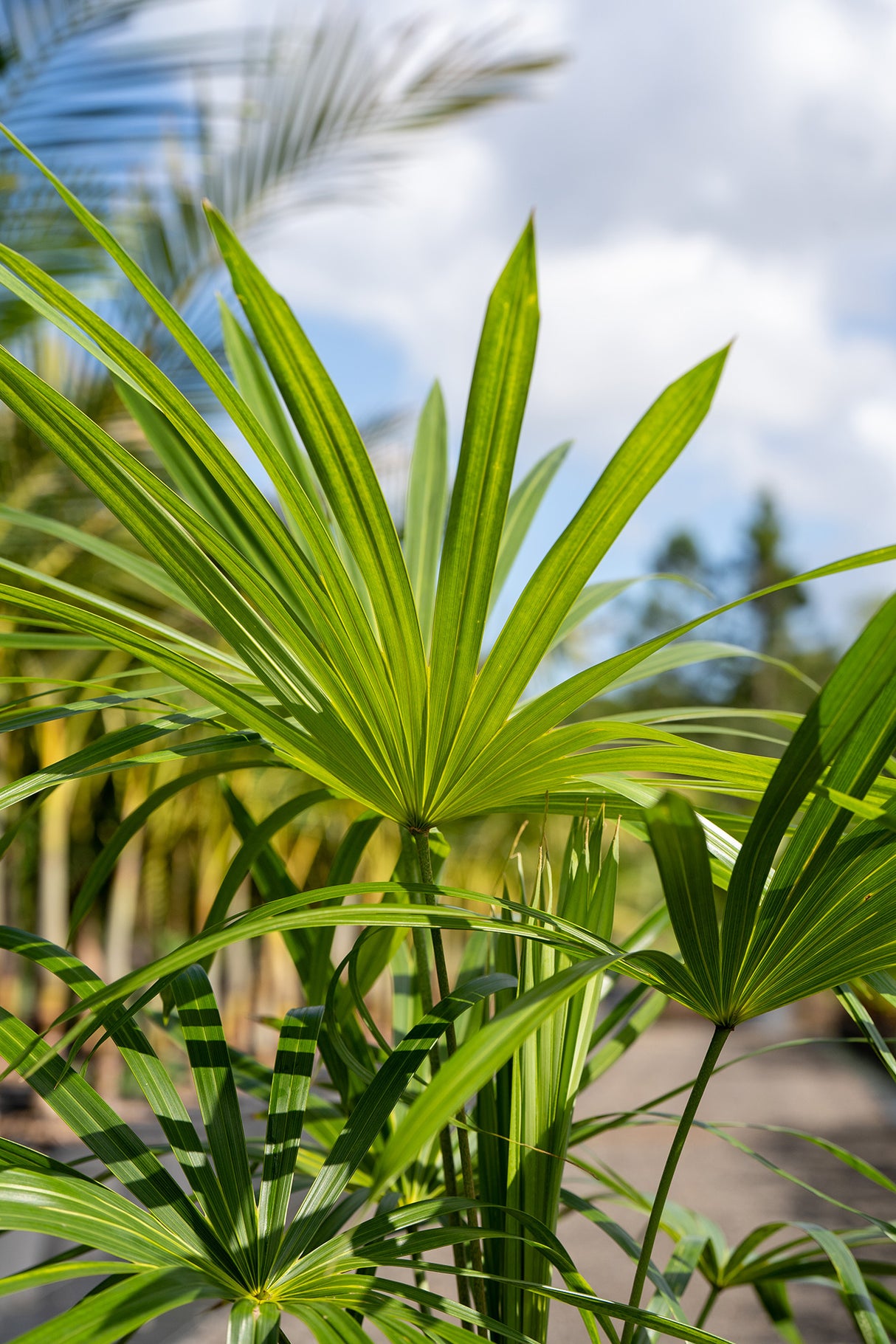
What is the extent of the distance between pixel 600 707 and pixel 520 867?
15151mm

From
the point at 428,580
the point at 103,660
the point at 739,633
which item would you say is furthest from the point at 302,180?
the point at 739,633

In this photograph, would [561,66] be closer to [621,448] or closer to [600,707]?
[621,448]

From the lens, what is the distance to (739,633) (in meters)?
23.8

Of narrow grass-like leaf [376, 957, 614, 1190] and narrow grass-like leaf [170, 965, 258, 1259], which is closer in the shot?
narrow grass-like leaf [376, 957, 614, 1190]

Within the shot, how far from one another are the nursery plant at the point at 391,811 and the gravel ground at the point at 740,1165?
A: 1.03 feet

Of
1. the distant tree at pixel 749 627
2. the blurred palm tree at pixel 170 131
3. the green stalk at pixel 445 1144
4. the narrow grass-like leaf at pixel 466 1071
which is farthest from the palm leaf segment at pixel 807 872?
the distant tree at pixel 749 627

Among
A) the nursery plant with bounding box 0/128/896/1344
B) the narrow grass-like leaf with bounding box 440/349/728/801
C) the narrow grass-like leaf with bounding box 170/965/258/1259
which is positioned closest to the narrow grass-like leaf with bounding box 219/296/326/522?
the nursery plant with bounding box 0/128/896/1344

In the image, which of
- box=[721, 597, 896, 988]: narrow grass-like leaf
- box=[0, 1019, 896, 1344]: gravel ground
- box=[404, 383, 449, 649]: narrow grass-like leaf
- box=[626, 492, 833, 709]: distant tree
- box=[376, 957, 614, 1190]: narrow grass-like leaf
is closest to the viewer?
box=[376, 957, 614, 1190]: narrow grass-like leaf

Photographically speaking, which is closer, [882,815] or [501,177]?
[882,815]

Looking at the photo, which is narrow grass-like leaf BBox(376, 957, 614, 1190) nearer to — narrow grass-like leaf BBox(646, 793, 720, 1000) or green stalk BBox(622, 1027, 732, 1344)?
narrow grass-like leaf BBox(646, 793, 720, 1000)

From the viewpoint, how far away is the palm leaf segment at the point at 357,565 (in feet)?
1.53

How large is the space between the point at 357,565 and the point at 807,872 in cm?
31

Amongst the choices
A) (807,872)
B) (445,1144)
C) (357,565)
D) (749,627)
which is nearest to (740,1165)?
(445,1144)

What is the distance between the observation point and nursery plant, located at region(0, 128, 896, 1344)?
1.49 ft
